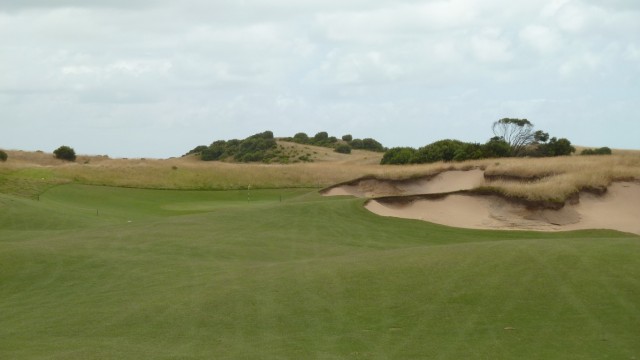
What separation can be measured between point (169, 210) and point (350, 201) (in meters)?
19.1

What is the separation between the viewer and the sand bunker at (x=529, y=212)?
24.3m

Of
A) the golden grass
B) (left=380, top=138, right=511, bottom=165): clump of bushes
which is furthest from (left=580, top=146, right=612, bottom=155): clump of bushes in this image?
the golden grass

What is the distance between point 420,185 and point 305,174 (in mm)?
29877

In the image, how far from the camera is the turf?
1041cm

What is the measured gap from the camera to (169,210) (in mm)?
44938

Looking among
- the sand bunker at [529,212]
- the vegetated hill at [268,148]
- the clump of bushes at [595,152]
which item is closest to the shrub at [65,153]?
the vegetated hill at [268,148]

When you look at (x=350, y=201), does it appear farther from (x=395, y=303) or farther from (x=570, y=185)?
(x=395, y=303)

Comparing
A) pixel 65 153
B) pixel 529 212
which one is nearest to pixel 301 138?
pixel 65 153

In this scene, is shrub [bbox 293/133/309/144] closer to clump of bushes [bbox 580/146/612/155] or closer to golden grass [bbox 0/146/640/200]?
clump of bushes [bbox 580/146/612/155]

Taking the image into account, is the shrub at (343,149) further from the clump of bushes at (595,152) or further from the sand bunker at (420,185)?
the sand bunker at (420,185)

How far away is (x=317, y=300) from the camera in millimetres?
13031

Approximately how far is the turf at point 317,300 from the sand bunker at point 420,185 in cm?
1389

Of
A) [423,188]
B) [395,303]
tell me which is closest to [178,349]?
[395,303]

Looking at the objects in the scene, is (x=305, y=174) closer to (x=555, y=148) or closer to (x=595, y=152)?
(x=555, y=148)
